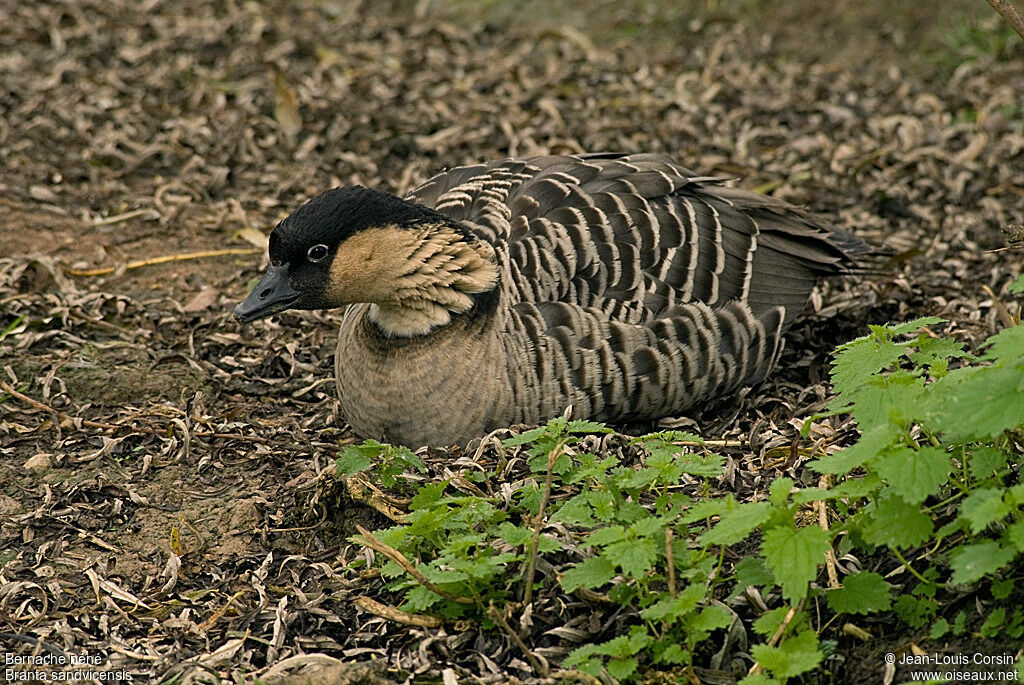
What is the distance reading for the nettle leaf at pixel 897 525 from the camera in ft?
12.3

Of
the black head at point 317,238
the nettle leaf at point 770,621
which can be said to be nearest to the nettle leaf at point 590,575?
the nettle leaf at point 770,621

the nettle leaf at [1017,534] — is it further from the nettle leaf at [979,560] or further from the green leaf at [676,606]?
the green leaf at [676,606]

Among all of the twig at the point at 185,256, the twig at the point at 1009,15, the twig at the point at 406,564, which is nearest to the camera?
the twig at the point at 406,564

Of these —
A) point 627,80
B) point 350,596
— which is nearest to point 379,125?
point 627,80

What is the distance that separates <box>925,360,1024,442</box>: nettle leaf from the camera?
3.45 meters

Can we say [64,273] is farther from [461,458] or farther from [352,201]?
[461,458]

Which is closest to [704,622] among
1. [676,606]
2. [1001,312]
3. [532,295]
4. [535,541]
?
[676,606]

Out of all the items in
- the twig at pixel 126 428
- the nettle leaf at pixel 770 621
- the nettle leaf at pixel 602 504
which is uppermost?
the nettle leaf at pixel 602 504

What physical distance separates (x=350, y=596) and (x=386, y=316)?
1.58 metres

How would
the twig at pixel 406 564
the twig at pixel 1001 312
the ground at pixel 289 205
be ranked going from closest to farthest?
1. the twig at pixel 406 564
2. the ground at pixel 289 205
3. the twig at pixel 1001 312

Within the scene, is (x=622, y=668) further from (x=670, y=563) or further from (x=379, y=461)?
(x=379, y=461)

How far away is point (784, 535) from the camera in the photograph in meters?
3.72

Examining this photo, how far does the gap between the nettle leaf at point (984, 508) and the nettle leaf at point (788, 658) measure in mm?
636

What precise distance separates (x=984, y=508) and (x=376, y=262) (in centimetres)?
304
